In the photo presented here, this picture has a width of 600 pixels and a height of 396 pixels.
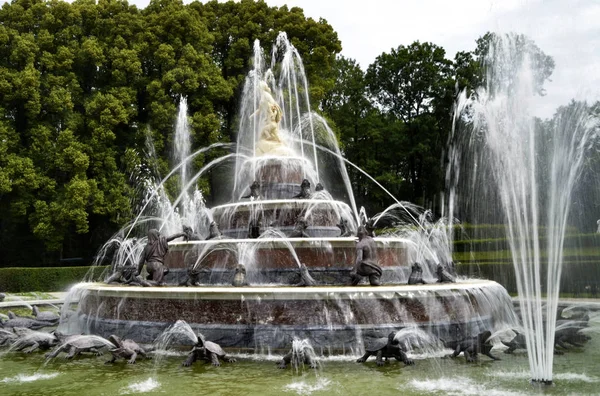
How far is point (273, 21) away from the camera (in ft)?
122

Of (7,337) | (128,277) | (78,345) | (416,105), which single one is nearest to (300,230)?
(128,277)

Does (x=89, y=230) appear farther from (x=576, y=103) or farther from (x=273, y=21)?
(x=576, y=103)

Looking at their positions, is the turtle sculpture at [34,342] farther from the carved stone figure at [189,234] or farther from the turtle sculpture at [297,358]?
the turtle sculpture at [297,358]

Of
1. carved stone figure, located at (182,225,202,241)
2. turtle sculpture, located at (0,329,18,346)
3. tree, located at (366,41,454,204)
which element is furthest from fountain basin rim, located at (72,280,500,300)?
tree, located at (366,41,454,204)

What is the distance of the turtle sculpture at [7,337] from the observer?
11.6m

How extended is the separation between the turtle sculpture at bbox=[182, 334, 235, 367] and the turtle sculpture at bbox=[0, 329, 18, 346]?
4619mm

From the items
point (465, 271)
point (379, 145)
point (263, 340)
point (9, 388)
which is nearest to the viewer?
point (9, 388)

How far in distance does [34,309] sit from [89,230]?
1747 cm

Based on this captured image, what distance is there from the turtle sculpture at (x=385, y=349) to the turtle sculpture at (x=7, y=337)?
707cm

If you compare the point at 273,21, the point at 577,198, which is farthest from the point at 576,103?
the point at 273,21

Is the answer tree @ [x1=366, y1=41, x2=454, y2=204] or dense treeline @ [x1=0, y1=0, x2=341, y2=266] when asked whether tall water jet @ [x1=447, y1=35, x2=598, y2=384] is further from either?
tree @ [x1=366, y1=41, x2=454, y2=204]

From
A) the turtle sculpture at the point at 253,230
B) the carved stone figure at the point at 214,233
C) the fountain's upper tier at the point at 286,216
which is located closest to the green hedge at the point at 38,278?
the fountain's upper tier at the point at 286,216

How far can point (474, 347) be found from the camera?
932cm

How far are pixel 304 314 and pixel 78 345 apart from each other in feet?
12.7
